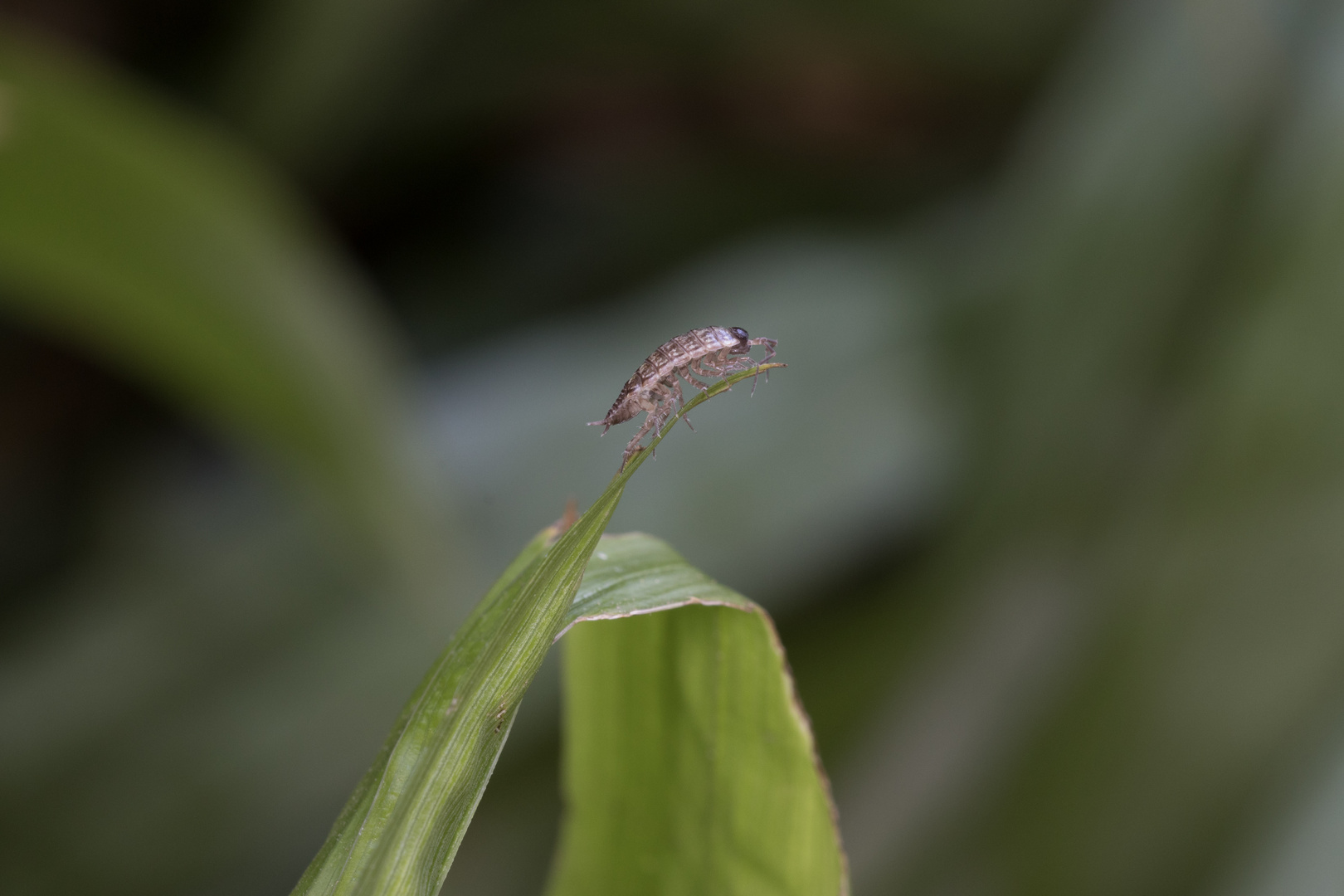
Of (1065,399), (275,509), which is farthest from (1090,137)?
(275,509)

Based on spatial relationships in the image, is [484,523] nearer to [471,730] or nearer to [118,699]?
[118,699]

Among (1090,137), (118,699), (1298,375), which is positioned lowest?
(118,699)

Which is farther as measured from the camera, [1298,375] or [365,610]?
[365,610]

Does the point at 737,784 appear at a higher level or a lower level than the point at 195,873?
higher

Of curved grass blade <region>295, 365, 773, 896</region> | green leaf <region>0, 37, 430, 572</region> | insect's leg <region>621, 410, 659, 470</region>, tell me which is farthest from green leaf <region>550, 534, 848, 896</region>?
green leaf <region>0, 37, 430, 572</region>

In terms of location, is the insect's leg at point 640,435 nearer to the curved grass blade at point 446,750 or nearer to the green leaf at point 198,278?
the curved grass blade at point 446,750

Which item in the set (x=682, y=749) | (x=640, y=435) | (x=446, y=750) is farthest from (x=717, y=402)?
(x=446, y=750)

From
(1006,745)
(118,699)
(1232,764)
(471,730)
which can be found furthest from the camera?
(118,699)

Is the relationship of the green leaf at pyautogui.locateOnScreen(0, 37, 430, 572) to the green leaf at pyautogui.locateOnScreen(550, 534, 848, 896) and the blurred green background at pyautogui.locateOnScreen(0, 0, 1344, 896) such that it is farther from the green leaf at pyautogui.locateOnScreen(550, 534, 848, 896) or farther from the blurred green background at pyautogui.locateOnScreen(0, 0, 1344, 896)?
the green leaf at pyautogui.locateOnScreen(550, 534, 848, 896)
